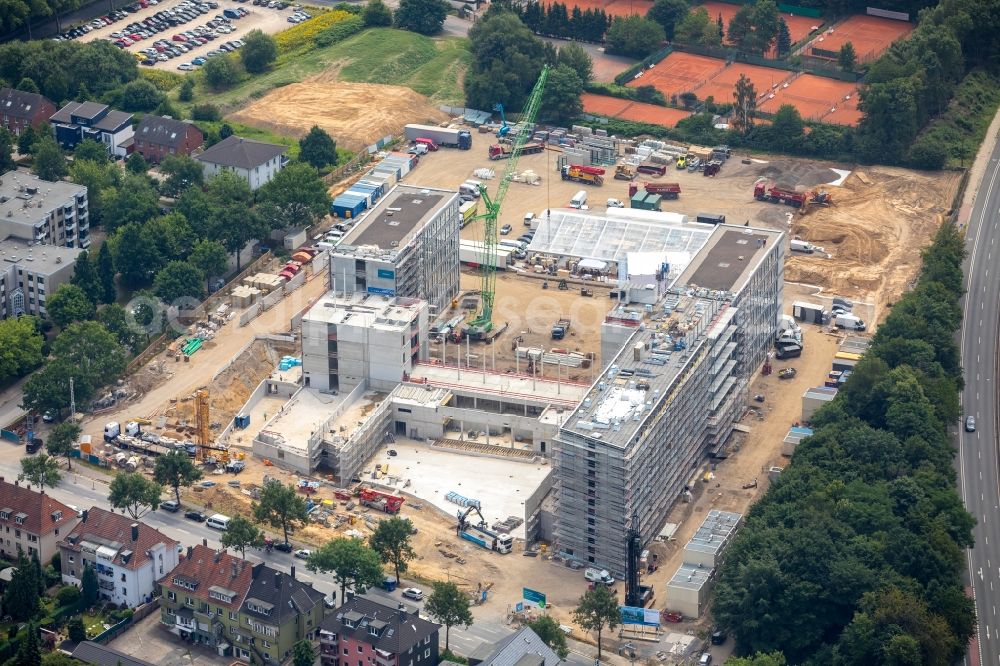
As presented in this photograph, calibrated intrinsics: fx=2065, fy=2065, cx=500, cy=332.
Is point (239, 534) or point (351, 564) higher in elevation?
point (351, 564)

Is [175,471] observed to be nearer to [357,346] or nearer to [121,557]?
[121,557]

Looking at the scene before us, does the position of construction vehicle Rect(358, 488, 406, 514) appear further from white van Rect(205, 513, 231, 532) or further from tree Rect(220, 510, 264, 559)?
tree Rect(220, 510, 264, 559)

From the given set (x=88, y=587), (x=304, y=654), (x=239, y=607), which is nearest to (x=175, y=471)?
(x=88, y=587)

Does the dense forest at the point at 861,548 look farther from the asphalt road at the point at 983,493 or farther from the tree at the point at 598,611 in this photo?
the tree at the point at 598,611

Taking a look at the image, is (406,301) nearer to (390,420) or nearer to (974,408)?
(390,420)

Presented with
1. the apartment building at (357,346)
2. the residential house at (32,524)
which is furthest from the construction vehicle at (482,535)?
the residential house at (32,524)
